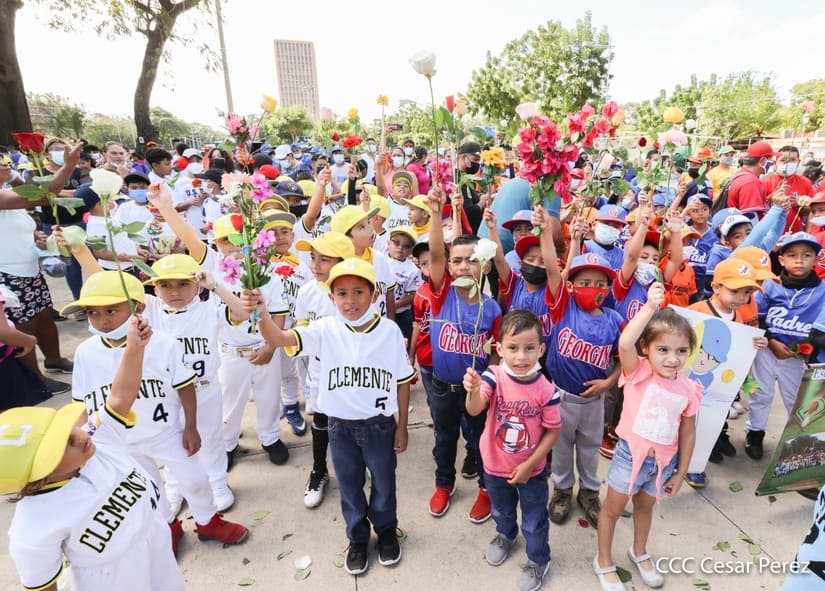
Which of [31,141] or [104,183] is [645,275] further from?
[31,141]

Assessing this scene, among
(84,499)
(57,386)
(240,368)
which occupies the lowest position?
(57,386)

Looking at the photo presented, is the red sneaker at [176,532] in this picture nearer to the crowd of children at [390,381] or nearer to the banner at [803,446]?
the crowd of children at [390,381]

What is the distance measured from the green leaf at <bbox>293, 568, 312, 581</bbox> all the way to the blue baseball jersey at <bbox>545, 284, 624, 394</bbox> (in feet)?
6.38

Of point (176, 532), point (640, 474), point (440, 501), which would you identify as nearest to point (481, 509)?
point (440, 501)

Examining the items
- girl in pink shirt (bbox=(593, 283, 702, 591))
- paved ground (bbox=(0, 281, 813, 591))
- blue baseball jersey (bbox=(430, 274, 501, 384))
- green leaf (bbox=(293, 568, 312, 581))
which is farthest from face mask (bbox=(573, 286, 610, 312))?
green leaf (bbox=(293, 568, 312, 581))

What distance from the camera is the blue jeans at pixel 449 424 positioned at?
2.95 meters

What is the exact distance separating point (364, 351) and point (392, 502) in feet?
3.20

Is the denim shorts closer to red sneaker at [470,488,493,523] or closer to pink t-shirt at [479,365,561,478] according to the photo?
pink t-shirt at [479,365,561,478]

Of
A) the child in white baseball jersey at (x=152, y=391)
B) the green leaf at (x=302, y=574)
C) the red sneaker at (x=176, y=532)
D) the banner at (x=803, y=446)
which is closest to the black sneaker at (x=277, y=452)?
the child in white baseball jersey at (x=152, y=391)

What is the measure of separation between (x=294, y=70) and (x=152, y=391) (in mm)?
97219

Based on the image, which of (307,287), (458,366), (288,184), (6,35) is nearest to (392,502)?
(458,366)

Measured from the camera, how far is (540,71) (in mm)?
22453

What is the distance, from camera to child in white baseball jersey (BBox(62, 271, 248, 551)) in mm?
2275

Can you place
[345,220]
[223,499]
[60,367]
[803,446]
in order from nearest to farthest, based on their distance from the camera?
[803,446] < [223,499] < [345,220] < [60,367]
